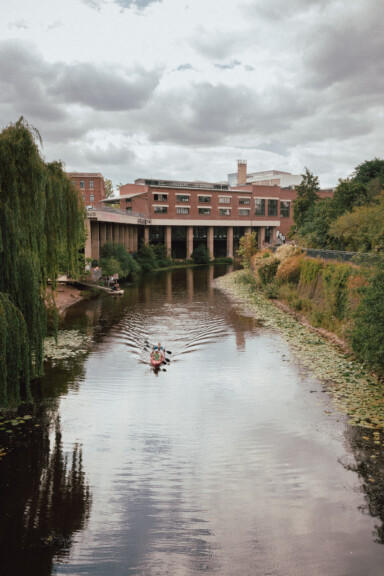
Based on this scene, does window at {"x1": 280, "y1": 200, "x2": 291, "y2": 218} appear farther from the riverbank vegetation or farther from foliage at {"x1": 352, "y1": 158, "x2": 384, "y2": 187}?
foliage at {"x1": 352, "y1": 158, "x2": 384, "y2": 187}

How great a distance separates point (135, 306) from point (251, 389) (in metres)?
18.9

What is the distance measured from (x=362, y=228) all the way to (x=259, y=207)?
54.3 m

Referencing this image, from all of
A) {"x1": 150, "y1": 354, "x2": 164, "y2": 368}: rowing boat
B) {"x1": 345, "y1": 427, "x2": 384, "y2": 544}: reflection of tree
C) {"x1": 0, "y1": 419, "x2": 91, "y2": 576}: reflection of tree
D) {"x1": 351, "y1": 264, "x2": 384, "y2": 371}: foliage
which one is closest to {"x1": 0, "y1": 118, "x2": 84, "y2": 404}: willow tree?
{"x1": 0, "y1": 419, "x2": 91, "y2": 576}: reflection of tree

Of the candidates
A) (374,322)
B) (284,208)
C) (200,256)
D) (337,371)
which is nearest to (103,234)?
(200,256)

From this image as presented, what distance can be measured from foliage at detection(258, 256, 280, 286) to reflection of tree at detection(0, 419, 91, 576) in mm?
29416

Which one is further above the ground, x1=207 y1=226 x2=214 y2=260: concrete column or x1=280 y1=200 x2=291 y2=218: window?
x1=280 y1=200 x2=291 y2=218: window

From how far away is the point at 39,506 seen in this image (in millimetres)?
9250

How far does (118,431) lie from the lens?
12688 millimetres

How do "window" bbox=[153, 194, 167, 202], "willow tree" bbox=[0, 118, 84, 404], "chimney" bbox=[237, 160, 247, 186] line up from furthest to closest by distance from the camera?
"chimney" bbox=[237, 160, 247, 186], "window" bbox=[153, 194, 167, 202], "willow tree" bbox=[0, 118, 84, 404]

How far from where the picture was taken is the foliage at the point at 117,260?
159ft

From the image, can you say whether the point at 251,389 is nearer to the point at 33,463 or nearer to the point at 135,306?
the point at 33,463

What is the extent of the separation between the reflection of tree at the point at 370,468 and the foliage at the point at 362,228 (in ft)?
58.3

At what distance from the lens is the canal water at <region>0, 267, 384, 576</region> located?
26.0 feet

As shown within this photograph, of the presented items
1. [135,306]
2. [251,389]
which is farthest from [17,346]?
[135,306]
